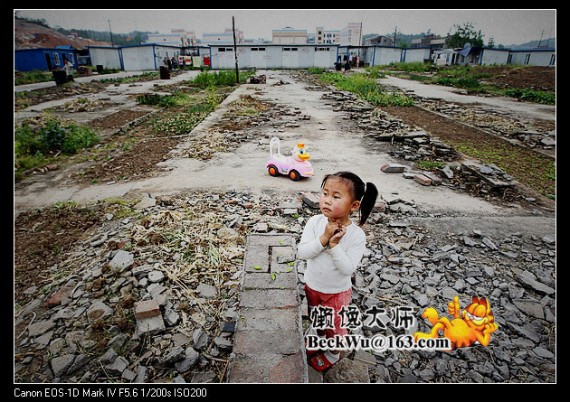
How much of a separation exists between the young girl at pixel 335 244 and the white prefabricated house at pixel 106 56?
44.9 metres

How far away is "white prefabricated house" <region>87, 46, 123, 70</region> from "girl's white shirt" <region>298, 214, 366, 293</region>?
44916 millimetres

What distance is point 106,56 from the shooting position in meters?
37.5

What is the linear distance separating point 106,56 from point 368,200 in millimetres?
45943

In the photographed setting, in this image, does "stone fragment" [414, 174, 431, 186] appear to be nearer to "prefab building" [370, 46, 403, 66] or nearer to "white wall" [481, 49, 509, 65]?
"prefab building" [370, 46, 403, 66]

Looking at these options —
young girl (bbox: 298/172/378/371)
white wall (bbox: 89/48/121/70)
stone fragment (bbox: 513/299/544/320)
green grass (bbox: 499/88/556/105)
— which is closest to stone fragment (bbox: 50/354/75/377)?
young girl (bbox: 298/172/378/371)

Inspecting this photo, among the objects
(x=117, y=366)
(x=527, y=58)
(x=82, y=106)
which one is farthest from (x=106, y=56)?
(x=527, y=58)

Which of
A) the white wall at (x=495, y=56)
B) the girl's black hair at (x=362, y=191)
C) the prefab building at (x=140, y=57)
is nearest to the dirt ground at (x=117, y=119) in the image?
the girl's black hair at (x=362, y=191)

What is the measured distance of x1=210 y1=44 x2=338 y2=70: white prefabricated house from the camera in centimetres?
3908

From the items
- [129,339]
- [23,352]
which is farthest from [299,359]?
[23,352]

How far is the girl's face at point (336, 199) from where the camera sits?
1687 mm

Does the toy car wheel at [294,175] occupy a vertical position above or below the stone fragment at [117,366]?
above

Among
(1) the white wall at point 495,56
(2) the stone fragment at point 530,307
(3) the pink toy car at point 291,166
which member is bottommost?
(2) the stone fragment at point 530,307

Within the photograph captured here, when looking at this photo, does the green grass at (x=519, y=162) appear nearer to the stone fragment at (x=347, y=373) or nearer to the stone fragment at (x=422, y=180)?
the stone fragment at (x=422, y=180)

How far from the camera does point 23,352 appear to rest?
88.6 inches
